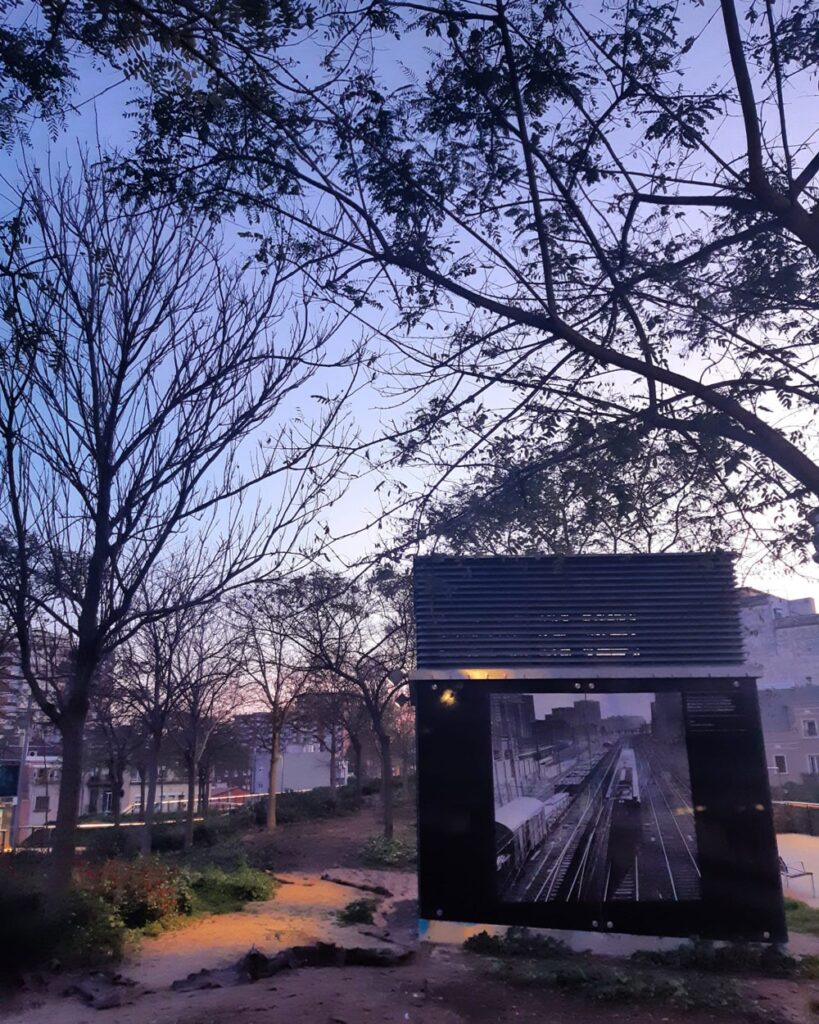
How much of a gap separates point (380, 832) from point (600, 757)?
1263 centimetres

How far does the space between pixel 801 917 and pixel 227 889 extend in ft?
25.0

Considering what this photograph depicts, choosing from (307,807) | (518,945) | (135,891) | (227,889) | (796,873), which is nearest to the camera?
(518,945)

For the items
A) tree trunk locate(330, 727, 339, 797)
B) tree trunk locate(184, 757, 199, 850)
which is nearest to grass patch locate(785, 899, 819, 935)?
tree trunk locate(184, 757, 199, 850)

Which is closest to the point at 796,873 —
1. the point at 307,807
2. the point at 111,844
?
the point at 111,844

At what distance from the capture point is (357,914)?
37.4 feet

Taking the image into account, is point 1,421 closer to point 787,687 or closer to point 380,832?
point 380,832

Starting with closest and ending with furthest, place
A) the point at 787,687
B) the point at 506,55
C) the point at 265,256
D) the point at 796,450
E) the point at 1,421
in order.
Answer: the point at 796,450 < the point at 506,55 < the point at 265,256 < the point at 1,421 < the point at 787,687

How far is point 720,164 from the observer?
272 inches

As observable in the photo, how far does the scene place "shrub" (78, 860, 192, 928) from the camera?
31.7 feet

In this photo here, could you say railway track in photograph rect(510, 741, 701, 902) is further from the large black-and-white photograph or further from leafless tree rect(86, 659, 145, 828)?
leafless tree rect(86, 659, 145, 828)

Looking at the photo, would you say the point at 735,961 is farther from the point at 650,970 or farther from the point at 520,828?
the point at 520,828

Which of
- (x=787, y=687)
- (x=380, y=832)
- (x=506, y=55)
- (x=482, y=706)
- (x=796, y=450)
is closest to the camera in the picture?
(x=796, y=450)

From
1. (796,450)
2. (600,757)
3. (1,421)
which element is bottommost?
(600,757)

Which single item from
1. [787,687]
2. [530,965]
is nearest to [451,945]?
A: [530,965]
